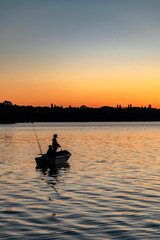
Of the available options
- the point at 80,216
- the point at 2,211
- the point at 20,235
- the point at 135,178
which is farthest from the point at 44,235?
the point at 135,178

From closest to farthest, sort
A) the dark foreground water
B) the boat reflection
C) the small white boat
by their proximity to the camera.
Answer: the dark foreground water
the boat reflection
the small white boat

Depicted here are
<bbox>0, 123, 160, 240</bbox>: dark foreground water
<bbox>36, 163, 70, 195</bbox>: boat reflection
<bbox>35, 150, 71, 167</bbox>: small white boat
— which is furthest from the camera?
<bbox>35, 150, 71, 167</bbox>: small white boat

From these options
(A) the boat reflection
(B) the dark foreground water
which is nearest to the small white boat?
(A) the boat reflection

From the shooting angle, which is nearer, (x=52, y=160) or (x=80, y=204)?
(x=80, y=204)

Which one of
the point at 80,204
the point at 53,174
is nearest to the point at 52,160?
the point at 53,174

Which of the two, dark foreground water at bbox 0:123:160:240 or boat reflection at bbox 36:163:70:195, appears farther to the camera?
boat reflection at bbox 36:163:70:195

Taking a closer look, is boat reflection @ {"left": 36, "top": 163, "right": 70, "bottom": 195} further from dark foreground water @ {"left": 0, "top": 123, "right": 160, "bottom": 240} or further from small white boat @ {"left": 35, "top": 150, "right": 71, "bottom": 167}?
small white boat @ {"left": 35, "top": 150, "right": 71, "bottom": 167}

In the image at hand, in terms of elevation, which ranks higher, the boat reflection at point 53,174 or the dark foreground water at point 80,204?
the dark foreground water at point 80,204

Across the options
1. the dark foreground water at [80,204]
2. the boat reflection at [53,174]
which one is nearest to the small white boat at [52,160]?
the boat reflection at [53,174]

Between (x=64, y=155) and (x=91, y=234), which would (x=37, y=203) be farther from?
(x=64, y=155)

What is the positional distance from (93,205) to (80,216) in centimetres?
198

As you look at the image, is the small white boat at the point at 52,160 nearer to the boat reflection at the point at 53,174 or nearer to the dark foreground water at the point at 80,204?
the boat reflection at the point at 53,174

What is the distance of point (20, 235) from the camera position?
11.2 meters

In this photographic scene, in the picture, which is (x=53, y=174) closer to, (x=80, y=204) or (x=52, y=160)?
(x=52, y=160)
